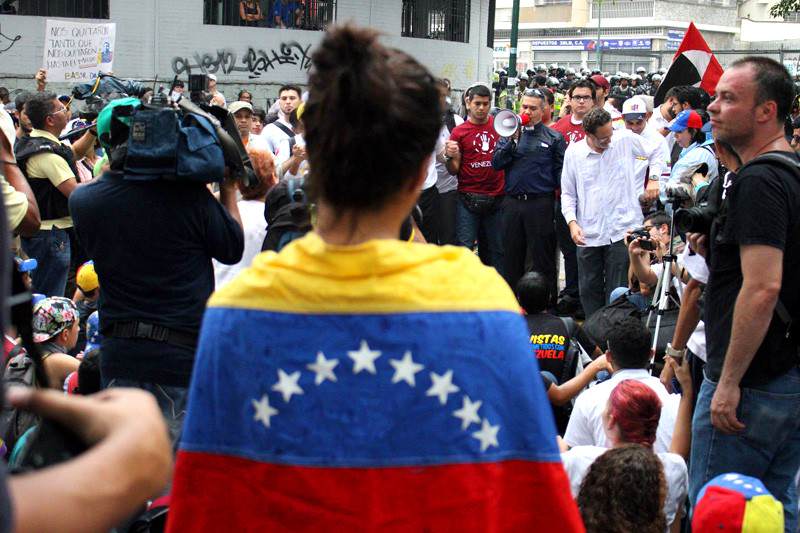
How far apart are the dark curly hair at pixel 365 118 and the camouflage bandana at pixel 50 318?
4.09 meters

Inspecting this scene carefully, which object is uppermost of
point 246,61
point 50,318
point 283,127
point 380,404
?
point 246,61

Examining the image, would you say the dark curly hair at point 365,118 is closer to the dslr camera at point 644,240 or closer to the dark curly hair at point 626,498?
the dark curly hair at point 626,498

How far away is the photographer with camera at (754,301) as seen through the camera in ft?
11.6

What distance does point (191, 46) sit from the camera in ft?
75.5

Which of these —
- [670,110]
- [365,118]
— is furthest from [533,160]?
[365,118]

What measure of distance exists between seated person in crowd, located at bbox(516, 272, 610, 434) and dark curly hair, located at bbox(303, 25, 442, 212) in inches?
138

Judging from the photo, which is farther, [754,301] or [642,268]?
[642,268]

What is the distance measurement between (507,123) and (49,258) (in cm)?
415

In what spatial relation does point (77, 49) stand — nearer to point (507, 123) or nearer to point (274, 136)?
point (274, 136)

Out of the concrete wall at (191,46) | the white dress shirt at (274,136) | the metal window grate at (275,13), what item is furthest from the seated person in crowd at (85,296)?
the metal window grate at (275,13)

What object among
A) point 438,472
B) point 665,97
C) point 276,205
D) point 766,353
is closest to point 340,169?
point 438,472

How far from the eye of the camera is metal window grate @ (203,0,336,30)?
77.6ft

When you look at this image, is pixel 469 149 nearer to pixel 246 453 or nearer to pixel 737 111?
pixel 737 111

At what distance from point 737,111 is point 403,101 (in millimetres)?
2309
